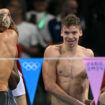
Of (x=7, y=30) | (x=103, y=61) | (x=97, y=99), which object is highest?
(x=7, y=30)

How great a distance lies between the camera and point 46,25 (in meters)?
9.12

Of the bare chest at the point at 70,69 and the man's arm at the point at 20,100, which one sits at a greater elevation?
the bare chest at the point at 70,69

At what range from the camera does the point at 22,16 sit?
916 cm

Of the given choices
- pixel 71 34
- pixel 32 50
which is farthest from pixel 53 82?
pixel 32 50

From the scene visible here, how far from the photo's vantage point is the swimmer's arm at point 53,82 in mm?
6718

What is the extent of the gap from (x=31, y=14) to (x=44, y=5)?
0.30m

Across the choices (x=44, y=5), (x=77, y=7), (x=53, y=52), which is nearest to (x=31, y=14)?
(x=44, y=5)

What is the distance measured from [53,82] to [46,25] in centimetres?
251

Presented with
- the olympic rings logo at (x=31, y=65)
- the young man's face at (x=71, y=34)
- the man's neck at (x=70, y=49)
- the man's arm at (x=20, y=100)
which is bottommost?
the man's arm at (x=20, y=100)

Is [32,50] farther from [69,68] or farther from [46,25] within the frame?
[69,68]

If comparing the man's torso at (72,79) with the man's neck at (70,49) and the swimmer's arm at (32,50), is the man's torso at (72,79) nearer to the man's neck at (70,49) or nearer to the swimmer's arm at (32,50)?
the man's neck at (70,49)

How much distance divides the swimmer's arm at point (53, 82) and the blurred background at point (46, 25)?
1553 millimetres

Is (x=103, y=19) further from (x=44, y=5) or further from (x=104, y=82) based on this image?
(x=104, y=82)

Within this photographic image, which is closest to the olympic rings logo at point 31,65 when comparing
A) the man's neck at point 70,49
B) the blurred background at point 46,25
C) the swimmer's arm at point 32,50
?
the man's neck at point 70,49
